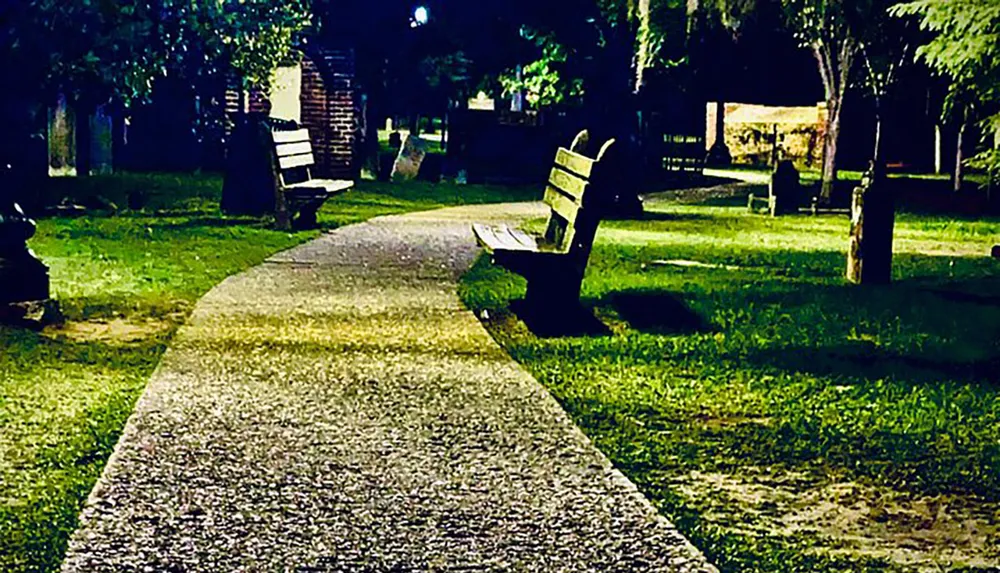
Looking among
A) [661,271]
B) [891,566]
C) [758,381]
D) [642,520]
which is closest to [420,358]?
[758,381]

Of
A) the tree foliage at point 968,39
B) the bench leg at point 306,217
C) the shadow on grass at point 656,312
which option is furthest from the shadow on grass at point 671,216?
the shadow on grass at point 656,312

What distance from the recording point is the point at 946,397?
7996 mm

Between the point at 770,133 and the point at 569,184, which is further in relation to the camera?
the point at 770,133

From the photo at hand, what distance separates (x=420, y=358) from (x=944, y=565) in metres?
4.24

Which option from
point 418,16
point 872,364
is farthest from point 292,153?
point 418,16

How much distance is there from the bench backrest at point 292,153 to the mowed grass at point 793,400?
4.40 meters

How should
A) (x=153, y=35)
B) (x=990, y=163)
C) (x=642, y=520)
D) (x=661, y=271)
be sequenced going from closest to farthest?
(x=642, y=520) → (x=990, y=163) → (x=661, y=271) → (x=153, y=35)

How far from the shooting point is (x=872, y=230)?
43.5 feet

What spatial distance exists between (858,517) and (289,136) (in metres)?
13.6

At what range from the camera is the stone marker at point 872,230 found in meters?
13.2

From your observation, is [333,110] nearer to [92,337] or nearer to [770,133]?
[770,133]

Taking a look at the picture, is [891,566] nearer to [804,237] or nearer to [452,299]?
[452,299]

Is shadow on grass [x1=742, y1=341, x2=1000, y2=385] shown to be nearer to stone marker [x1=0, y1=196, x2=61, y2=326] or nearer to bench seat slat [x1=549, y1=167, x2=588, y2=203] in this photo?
bench seat slat [x1=549, y1=167, x2=588, y2=203]

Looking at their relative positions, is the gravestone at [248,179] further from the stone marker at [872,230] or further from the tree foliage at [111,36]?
the stone marker at [872,230]
